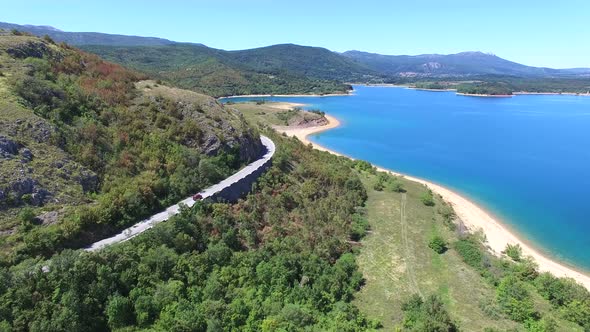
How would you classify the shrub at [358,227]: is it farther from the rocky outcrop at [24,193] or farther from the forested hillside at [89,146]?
the rocky outcrop at [24,193]

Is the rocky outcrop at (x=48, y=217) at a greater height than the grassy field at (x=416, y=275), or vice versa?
the rocky outcrop at (x=48, y=217)

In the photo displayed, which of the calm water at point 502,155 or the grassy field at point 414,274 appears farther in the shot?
the calm water at point 502,155

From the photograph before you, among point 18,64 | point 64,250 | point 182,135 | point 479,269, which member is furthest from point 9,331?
point 479,269

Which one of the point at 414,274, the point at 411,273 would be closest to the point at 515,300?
the point at 414,274

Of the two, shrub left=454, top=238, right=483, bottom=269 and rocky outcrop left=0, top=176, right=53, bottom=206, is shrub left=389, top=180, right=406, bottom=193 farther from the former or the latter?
rocky outcrop left=0, top=176, right=53, bottom=206

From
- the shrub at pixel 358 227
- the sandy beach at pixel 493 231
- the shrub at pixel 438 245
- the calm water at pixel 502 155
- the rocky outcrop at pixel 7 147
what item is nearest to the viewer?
the rocky outcrop at pixel 7 147

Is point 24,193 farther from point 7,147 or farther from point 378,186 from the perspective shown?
point 378,186

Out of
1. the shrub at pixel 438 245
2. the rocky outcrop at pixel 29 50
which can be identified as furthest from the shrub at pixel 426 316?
the rocky outcrop at pixel 29 50
